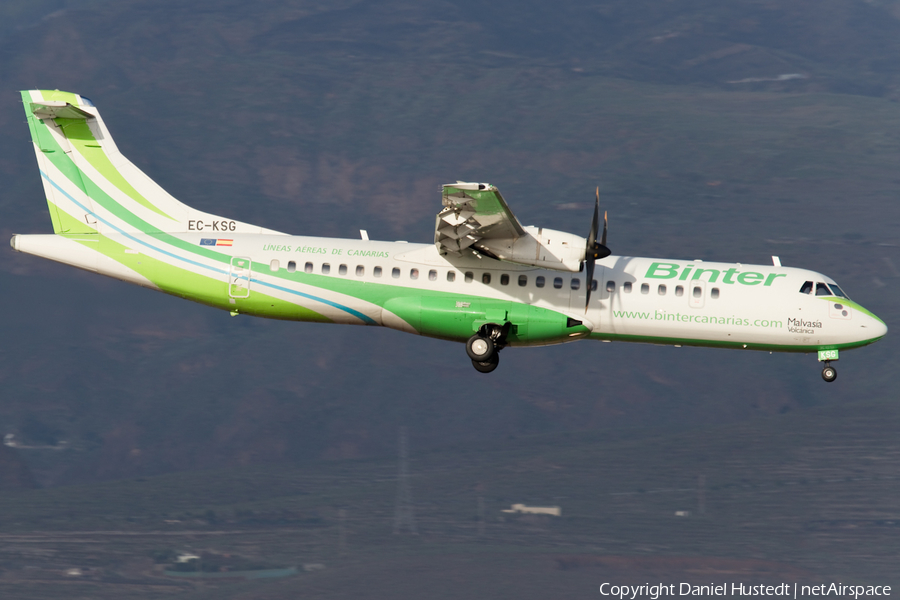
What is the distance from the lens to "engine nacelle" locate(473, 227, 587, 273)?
29625 mm

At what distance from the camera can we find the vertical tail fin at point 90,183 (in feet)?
112

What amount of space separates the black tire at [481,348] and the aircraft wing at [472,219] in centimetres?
272

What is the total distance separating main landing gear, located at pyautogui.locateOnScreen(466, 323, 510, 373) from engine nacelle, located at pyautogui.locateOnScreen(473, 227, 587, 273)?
2397 millimetres

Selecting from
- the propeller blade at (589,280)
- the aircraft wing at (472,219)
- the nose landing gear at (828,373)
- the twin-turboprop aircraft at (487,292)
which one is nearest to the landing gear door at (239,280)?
the twin-turboprop aircraft at (487,292)

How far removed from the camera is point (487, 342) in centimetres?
3150

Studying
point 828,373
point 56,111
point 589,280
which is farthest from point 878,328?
point 56,111

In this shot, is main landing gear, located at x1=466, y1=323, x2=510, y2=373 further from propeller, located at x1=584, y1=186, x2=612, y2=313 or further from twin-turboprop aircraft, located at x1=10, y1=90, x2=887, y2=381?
propeller, located at x1=584, y1=186, x2=612, y2=313

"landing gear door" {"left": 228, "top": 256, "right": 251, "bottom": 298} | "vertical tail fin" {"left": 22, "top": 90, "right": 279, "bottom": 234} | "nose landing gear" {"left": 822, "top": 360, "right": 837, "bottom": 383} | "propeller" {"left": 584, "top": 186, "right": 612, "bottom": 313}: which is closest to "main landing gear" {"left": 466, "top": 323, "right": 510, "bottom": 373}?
"propeller" {"left": 584, "top": 186, "right": 612, "bottom": 313}

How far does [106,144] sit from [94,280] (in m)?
155

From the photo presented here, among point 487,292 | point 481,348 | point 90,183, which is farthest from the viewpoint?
point 90,183

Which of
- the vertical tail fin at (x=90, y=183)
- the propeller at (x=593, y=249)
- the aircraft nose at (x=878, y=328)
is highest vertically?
A: the vertical tail fin at (x=90, y=183)

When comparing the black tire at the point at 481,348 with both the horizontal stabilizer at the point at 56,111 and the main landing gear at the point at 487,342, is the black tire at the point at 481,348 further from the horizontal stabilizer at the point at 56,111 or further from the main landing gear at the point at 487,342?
the horizontal stabilizer at the point at 56,111

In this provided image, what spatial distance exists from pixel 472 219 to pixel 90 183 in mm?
13799

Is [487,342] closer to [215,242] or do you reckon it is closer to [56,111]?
[215,242]
